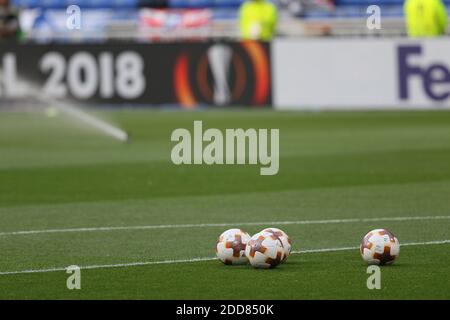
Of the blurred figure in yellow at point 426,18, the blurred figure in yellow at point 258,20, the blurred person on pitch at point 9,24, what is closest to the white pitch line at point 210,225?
the blurred figure in yellow at point 426,18

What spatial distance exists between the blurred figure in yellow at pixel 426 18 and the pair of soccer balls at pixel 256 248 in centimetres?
2315

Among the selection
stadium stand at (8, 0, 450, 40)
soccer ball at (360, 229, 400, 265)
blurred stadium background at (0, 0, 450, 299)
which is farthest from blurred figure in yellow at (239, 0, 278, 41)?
soccer ball at (360, 229, 400, 265)

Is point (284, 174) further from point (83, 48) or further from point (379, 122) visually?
point (83, 48)

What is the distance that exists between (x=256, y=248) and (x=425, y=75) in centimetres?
1821

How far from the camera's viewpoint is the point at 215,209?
49.1ft

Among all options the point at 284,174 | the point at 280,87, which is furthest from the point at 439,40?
the point at 284,174

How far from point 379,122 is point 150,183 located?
10.6 m

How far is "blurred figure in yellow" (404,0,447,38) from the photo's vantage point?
33.4 meters

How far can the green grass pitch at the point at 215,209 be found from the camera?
1001 cm

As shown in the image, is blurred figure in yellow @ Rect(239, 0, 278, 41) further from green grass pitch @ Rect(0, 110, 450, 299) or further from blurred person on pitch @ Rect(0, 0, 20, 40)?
green grass pitch @ Rect(0, 110, 450, 299)

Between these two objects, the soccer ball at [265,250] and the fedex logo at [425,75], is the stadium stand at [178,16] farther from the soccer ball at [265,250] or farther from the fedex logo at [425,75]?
the soccer ball at [265,250]

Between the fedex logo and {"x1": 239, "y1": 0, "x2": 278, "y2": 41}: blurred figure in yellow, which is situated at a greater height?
{"x1": 239, "y1": 0, "x2": 278, "y2": 41}: blurred figure in yellow

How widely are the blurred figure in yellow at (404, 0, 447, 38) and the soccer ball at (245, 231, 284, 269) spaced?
76.5 ft

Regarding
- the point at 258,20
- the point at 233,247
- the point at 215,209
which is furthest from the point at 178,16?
the point at 233,247
